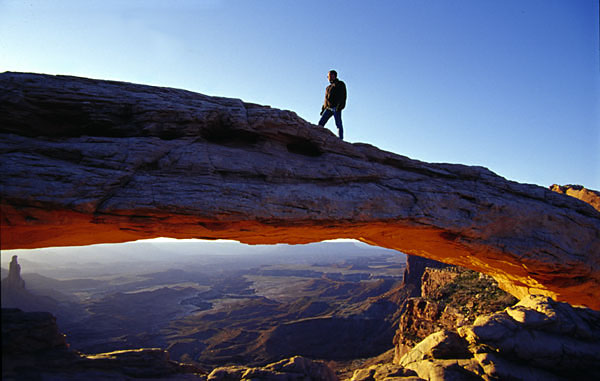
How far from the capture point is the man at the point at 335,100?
1235cm

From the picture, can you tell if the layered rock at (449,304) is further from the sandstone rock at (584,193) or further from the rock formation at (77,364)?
the rock formation at (77,364)

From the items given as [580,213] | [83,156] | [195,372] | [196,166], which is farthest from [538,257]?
[83,156]

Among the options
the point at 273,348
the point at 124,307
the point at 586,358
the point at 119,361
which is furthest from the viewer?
the point at 124,307

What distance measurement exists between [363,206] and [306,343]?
132 ft

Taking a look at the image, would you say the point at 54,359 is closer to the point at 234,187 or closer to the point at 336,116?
the point at 234,187

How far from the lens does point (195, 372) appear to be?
1317 centimetres

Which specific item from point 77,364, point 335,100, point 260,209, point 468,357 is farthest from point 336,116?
point 77,364

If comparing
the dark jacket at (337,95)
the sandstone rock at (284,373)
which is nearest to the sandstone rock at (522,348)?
the sandstone rock at (284,373)

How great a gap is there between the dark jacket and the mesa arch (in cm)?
Result: 169

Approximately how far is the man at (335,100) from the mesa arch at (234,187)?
1.39m

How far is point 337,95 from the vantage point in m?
12.4

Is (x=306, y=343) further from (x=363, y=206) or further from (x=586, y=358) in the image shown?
(x=363, y=206)

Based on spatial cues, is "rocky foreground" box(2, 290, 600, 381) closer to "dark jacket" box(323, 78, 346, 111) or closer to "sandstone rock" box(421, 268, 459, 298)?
"dark jacket" box(323, 78, 346, 111)

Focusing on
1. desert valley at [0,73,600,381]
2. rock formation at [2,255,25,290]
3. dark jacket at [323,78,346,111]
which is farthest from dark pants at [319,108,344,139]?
rock formation at [2,255,25,290]
